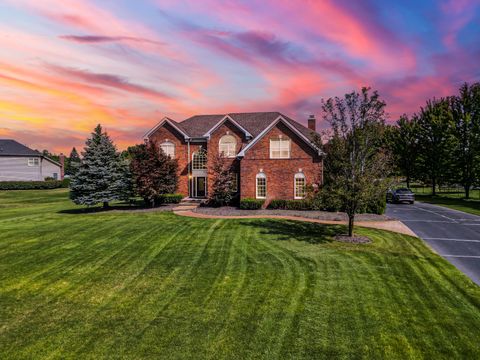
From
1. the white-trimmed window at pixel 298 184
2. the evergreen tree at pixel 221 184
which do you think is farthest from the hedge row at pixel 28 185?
the white-trimmed window at pixel 298 184

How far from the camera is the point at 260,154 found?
99.4 feet

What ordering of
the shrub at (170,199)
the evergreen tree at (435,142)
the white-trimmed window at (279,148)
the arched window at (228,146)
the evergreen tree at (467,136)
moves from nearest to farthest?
the white-trimmed window at (279,148)
the shrub at (170,199)
the arched window at (228,146)
the evergreen tree at (467,136)
the evergreen tree at (435,142)

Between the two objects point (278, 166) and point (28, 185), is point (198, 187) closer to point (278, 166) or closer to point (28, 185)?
point (278, 166)

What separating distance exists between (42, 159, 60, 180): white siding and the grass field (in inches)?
2197

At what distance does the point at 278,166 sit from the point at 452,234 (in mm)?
15135

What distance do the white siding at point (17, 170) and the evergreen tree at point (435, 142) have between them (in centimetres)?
7144

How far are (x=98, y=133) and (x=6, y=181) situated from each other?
139ft

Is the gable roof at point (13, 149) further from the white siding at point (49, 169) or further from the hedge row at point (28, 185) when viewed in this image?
the hedge row at point (28, 185)

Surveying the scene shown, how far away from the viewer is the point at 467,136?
44.3 m

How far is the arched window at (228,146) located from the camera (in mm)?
34000

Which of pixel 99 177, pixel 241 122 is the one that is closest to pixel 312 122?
pixel 241 122

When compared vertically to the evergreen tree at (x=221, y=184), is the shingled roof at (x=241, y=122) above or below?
above

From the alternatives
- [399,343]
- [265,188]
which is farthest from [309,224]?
[399,343]

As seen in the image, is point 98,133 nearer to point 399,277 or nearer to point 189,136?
point 189,136
